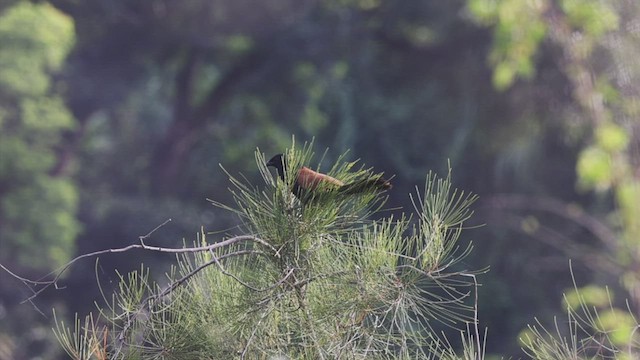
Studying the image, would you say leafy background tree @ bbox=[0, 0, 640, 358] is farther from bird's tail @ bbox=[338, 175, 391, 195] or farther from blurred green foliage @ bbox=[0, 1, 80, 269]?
bird's tail @ bbox=[338, 175, 391, 195]

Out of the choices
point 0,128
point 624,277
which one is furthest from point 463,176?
point 0,128

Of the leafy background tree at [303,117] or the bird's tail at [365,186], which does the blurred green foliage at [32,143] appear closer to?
the leafy background tree at [303,117]

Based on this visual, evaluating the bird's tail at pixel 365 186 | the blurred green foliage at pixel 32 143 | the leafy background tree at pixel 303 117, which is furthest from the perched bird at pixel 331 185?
the blurred green foliage at pixel 32 143

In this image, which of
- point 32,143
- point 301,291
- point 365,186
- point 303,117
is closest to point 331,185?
point 365,186

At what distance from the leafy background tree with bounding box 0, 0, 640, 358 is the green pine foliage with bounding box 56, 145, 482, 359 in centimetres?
622

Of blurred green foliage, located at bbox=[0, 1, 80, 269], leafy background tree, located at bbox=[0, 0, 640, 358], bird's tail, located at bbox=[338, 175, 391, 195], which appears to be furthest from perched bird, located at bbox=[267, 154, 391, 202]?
blurred green foliage, located at bbox=[0, 1, 80, 269]

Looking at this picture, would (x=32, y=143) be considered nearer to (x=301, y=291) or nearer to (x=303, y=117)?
(x=303, y=117)

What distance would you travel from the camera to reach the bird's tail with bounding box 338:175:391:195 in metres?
1.90

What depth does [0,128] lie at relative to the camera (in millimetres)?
10180

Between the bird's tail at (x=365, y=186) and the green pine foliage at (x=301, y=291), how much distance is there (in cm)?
1

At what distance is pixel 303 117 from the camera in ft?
33.4

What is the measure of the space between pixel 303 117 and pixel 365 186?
8.30 meters

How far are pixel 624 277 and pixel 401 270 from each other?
6.15 m

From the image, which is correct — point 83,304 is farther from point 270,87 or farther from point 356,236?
point 356,236
